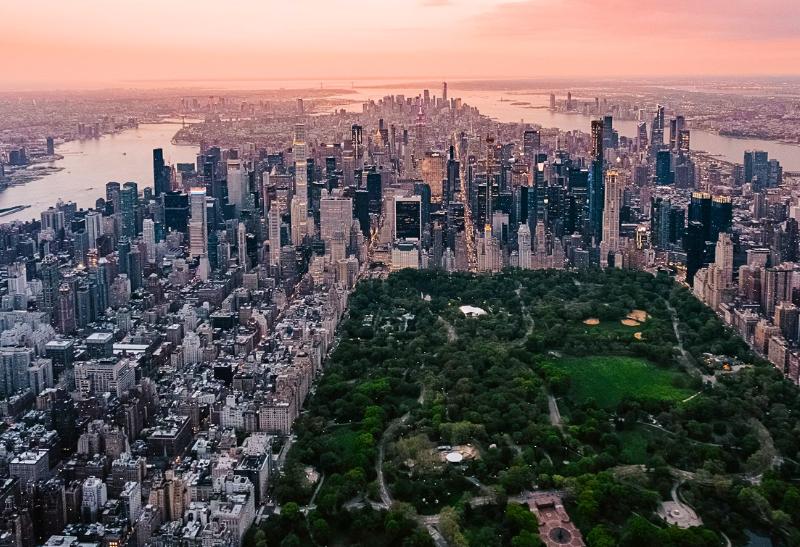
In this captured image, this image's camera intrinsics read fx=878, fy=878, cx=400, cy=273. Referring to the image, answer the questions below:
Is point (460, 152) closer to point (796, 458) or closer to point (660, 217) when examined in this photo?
point (660, 217)

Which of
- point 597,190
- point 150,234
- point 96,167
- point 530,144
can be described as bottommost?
point 150,234

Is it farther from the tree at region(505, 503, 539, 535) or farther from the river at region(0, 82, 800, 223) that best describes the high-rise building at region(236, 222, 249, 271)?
the tree at region(505, 503, 539, 535)

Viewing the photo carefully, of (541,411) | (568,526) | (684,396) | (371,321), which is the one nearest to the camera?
(568,526)

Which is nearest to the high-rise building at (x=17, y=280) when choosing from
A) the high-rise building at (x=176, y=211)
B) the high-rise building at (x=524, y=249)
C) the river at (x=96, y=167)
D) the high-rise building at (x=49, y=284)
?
the high-rise building at (x=49, y=284)

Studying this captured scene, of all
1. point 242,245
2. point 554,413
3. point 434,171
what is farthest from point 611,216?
point 554,413

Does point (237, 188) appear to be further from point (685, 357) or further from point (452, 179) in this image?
point (685, 357)

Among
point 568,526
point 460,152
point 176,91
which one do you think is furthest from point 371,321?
point 460,152

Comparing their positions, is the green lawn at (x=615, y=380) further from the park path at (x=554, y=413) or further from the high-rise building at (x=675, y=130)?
the high-rise building at (x=675, y=130)
